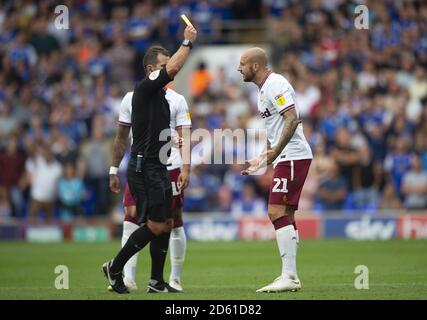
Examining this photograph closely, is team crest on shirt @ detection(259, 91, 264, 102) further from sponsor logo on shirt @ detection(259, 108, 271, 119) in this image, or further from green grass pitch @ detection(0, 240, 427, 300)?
green grass pitch @ detection(0, 240, 427, 300)

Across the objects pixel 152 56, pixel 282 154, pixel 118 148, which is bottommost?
pixel 282 154

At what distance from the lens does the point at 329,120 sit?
77.8 ft

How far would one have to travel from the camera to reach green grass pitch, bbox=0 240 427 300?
11.2 metres

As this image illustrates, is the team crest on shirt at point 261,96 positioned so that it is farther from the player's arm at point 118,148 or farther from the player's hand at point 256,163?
the player's arm at point 118,148

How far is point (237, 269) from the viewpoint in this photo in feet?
49.2

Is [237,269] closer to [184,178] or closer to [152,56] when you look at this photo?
[184,178]

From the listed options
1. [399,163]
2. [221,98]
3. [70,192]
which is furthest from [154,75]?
[221,98]

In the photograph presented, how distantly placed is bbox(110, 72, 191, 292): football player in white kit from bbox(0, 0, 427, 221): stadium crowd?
1064 centimetres

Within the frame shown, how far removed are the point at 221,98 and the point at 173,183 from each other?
13.7 meters

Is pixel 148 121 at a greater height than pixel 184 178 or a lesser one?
greater

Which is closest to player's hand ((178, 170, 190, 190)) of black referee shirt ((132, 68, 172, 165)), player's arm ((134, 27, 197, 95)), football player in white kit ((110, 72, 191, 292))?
football player in white kit ((110, 72, 191, 292))

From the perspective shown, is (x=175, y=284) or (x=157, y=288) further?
(x=175, y=284)
